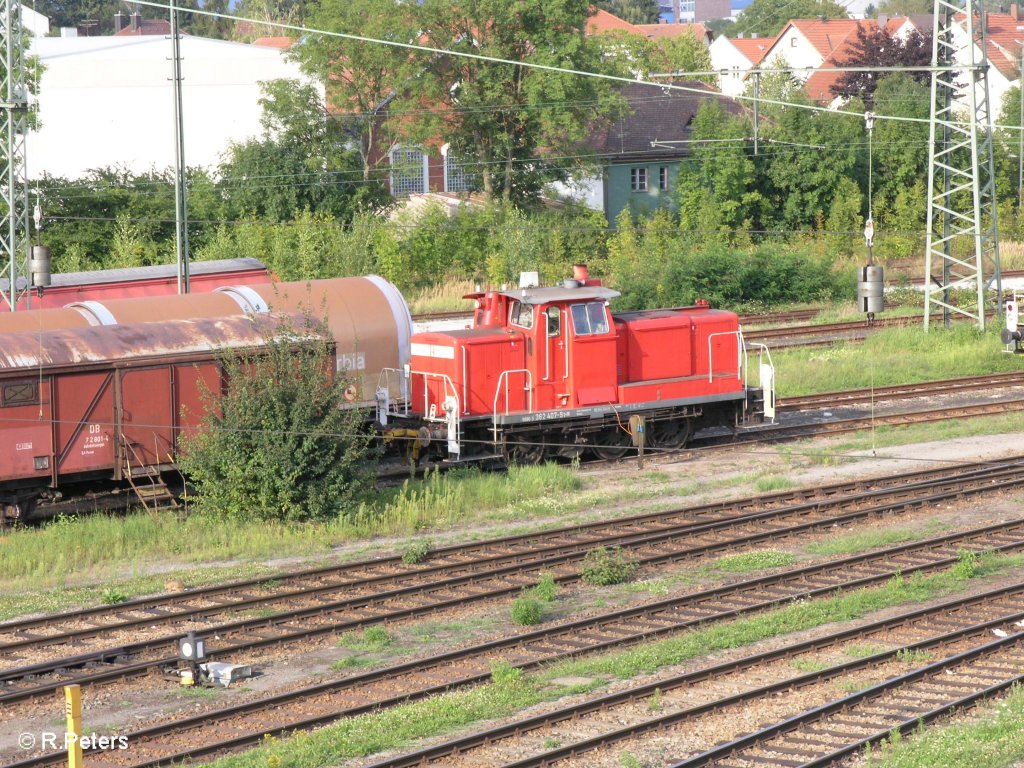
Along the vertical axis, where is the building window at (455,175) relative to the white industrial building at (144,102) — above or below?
below

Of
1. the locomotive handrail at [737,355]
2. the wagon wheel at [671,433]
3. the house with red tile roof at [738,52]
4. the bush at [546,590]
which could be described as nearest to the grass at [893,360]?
the locomotive handrail at [737,355]

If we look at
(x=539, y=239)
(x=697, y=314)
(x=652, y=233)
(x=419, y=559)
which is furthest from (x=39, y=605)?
(x=652, y=233)

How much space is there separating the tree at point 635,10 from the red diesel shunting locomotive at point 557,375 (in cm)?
13191

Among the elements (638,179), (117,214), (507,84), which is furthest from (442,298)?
(638,179)

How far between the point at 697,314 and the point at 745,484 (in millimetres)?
3811

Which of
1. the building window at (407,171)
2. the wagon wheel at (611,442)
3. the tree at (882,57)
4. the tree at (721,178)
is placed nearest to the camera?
the wagon wheel at (611,442)

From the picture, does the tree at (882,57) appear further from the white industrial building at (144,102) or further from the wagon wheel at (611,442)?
the wagon wheel at (611,442)

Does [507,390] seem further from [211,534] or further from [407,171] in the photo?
[407,171]

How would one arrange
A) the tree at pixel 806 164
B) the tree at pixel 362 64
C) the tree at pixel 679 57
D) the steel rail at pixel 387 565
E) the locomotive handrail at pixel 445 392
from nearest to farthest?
1. the steel rail at pixel 387 565
2. the locomotive handrail at pixel 445 392
3. the tree at pixel 362 64
4. the tree at pixel 806 164
5. the tree at pixel 679 57

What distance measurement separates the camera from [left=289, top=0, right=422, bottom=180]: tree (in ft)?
174

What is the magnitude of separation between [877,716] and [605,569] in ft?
16.9

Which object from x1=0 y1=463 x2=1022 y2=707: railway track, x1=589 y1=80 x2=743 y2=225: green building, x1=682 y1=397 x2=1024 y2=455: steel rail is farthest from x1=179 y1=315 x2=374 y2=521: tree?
x1=589 y1=80 x2=743 y2=225: green building

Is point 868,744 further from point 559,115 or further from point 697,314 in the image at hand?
point 559,115

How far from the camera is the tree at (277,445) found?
739 inches
